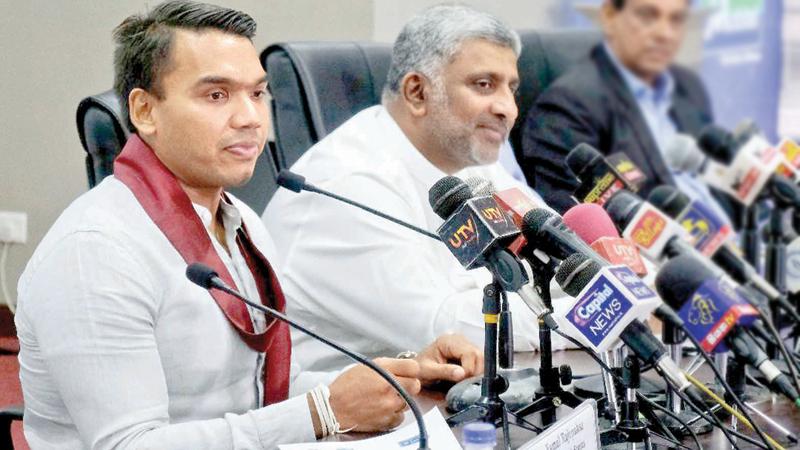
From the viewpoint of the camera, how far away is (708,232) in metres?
2.24

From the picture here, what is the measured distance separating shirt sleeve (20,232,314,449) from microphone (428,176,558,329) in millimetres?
345

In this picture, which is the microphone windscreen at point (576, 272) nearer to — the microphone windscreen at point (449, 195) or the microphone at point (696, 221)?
the microphone windscreen at point (449, 195)

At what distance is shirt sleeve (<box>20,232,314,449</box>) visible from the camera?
1396mm

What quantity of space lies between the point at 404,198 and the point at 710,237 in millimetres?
565

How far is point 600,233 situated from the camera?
156 centimetres

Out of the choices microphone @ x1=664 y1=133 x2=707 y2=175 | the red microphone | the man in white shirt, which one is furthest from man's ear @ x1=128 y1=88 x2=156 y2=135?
microphone @ x1=664 y1=133 x2=707 y2=175

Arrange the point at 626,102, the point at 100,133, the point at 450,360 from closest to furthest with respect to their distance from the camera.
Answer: the point at 450,360 < the point at 100,133 < the point at 626,102

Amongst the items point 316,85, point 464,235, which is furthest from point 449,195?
point 316,85

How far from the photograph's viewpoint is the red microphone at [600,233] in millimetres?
1534

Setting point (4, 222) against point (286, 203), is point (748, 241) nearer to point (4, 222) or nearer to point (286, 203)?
point (286, 203)

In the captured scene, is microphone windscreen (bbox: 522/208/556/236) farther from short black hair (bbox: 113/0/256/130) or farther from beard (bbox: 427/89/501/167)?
beard (bbox: 427/89/501/167)

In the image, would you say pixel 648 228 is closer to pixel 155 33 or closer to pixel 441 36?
pixel 441 36

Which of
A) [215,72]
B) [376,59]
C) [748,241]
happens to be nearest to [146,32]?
[215,72]

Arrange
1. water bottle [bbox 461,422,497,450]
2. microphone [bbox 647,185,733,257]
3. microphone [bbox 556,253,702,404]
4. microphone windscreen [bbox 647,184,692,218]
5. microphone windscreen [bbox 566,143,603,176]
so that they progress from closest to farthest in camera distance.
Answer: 1. water bottle [bbox 461,422,497,450]
2. microphone [bbox 556,253,702,404]
3. microphone windscreen [bbox 566,143,603,176]
4. microphone [bbox 647,185,733,257]
5. microphone windscreen [bbox 647,184,692,218]
